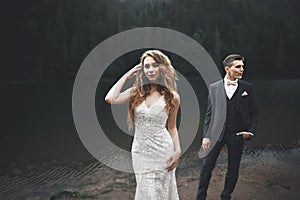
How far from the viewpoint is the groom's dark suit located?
3.02m

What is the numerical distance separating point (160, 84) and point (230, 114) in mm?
1270

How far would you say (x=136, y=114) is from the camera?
2.10 m

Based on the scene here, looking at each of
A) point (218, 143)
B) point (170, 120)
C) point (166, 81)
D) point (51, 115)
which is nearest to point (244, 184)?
point (218, 143)

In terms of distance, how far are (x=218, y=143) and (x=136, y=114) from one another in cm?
135

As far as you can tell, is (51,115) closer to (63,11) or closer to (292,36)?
(63,11)

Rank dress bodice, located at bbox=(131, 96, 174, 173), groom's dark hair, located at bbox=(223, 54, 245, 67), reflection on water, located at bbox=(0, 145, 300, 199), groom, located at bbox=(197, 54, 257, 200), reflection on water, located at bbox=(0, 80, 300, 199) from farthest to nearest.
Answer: reflection on water, located at bbox=(0, 80, 300, 199), reflection on water, located at bbox=(0, 145, 300, 199), groom, located at bbox=(197, 54, 257, 200), groom's dark hair, located at bbox=(223, 54, 245, 67), dress bodice, located at bbox=(131, 96, 174, 173)

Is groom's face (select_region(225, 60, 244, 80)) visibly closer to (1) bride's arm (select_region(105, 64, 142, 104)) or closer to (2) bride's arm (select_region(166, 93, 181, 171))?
(2) bride's arm (select_region(166, 93, 181, 171))

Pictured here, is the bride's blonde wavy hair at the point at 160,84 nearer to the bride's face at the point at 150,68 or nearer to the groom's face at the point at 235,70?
the bride's face at the point at 150,68

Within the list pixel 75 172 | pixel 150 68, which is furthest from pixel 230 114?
pixel 75 172

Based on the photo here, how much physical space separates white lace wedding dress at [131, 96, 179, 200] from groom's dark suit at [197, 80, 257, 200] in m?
1.02

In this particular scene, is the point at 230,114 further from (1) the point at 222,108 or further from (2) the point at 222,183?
(2) the point at 222,183

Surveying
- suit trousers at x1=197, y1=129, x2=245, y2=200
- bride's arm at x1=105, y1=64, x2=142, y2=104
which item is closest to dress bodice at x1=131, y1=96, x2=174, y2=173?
bride's arm at x1=105, y1=64, x2=142, y2=104

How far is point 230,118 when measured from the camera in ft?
10.0

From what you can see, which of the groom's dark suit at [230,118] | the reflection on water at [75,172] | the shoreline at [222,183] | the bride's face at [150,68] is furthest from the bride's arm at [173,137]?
the reflection on water at [75,172]
